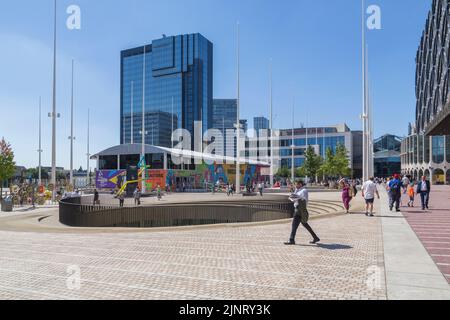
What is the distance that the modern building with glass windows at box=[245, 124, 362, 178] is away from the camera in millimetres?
112062

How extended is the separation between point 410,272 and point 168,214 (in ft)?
61.7

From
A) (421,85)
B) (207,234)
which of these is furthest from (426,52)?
(207,234)

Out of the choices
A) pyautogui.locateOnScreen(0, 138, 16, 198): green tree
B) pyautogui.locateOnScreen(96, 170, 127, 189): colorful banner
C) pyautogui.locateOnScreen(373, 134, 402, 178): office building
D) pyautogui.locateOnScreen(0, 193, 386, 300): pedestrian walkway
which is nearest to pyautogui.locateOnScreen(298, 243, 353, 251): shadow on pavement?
pyautogui.locateOnScreen(0, 193, 386, 300): pedestrian walkway

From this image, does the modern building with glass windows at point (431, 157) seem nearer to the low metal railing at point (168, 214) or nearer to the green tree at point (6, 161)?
the low metal railing at point (168, 214)

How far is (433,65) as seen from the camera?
9456 centimetres

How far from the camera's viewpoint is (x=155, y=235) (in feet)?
41.1

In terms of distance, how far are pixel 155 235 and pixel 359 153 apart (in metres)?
116

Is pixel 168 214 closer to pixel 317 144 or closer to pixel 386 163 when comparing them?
pixel 317 144

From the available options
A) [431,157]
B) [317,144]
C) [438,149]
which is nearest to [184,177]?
[431,157]

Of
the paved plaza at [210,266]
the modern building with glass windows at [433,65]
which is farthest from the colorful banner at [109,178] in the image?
the modern building with glass windows at [433,65]

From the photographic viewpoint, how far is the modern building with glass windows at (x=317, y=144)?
112062 mm

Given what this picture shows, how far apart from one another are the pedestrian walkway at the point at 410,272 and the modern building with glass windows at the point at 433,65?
57.7 meters

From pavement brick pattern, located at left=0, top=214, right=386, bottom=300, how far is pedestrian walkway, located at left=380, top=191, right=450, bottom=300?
0.22m

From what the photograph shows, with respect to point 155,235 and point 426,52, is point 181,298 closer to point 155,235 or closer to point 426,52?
point 155,235
